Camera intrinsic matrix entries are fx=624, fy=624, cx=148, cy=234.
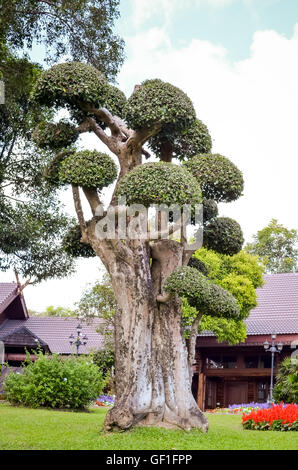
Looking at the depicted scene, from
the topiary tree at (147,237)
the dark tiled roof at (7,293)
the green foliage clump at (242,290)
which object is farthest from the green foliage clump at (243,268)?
the topiary tree at (147,237)

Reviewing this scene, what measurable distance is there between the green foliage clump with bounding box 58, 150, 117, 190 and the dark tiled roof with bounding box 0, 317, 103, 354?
19.1m

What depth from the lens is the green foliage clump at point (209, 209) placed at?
40.2ft

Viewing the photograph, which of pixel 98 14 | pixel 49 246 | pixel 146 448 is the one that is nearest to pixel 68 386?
pixel 49 246

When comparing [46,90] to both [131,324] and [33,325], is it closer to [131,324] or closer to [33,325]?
[131,324]

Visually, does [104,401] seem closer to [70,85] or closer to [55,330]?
[55,330]

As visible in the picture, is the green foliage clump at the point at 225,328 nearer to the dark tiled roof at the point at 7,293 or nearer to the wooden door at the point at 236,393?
the wooden door at the point at 236,393

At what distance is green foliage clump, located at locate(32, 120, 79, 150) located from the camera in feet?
38.6

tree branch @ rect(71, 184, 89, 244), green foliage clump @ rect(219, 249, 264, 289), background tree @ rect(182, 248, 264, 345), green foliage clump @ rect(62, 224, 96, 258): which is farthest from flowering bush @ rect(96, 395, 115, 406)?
tree branch @ rect(71, 184, 89, 244)

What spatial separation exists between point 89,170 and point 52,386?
739 cm

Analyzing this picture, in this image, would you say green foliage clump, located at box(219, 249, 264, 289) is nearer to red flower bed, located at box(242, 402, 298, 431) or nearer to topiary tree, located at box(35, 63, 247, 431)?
red flower bed, located at box(242, 402, 298, 431)

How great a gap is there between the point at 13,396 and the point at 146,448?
8369mm

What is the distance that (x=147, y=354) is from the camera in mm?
10766

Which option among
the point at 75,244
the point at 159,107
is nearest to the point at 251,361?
the point at 75,244

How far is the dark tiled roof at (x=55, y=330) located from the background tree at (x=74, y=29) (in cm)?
1741
